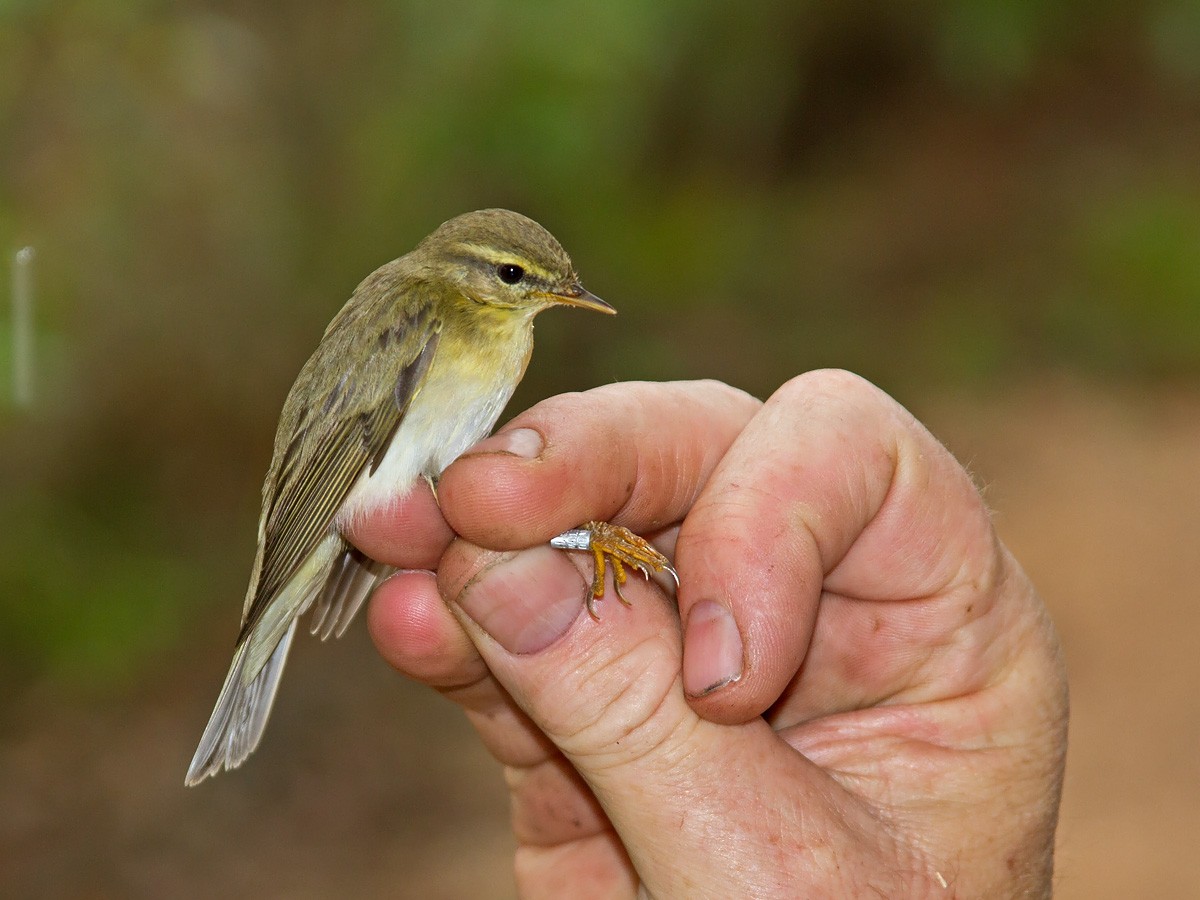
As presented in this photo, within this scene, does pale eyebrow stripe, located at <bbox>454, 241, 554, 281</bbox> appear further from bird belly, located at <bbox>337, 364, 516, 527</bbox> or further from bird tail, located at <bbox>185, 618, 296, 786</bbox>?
bird tail, located at <bbox>185, 618, 296, 786</bbox>

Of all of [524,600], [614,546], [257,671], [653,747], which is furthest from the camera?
[257,671]

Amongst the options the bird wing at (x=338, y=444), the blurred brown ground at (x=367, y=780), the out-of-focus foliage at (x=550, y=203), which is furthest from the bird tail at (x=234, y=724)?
the out-of-focus foliage at (x=550, y=203)

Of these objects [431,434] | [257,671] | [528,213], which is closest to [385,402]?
[431,434]

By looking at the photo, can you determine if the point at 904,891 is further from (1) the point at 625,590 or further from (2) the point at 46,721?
(2) the point at 46,721

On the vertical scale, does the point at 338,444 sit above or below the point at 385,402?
below

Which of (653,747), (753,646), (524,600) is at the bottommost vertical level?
(653,747)

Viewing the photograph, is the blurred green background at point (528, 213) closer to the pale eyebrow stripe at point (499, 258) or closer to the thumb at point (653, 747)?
the pale eyebrow stripe at point (499, 258)

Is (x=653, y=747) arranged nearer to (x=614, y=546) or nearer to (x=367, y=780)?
(x=614, y=546)
